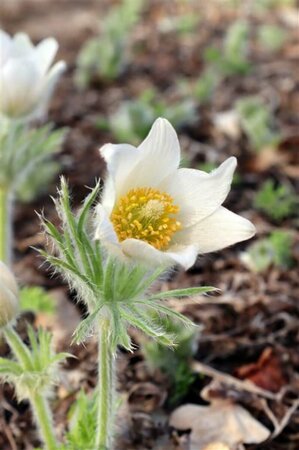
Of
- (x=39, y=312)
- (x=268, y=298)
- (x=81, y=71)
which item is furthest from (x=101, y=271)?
(x=81, y=71)

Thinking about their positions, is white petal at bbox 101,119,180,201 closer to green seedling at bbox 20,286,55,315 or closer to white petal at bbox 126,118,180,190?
white petal at bbox 126,118,180,190

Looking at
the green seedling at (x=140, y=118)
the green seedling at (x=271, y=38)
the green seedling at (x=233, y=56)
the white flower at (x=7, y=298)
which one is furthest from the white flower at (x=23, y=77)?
the green seedling at (x=271, y=38)

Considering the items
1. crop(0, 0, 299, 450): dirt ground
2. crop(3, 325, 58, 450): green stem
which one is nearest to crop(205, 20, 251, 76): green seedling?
crop(0, 0, 299, 450): dirt ground

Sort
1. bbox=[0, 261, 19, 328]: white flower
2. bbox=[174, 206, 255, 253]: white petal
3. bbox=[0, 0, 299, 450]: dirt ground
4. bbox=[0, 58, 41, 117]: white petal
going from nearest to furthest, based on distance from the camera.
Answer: bbox=[174, 206, 255, 253]: white petal
bbox=[0, 261, 19, 328]: white flower
bbox=[0, 0, 299, 450]: dirt ground
bbox=[0, 58, 41, 117]: white petal

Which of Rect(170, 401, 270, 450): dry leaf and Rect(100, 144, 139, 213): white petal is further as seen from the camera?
Rect(170, 401, 270, 450): dry leaf

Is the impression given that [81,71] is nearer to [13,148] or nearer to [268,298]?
[13,148]

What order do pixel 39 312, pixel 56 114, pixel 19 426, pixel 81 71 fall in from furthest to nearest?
pixel 81 71 < pixel 56 114 < pixel 39 312 < pixel 19 426


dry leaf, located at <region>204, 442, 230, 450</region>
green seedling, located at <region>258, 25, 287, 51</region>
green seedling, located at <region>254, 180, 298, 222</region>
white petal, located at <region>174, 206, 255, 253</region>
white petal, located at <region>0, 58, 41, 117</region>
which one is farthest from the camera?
green seedling, located at <region>258, 25, 287, 51</region>
